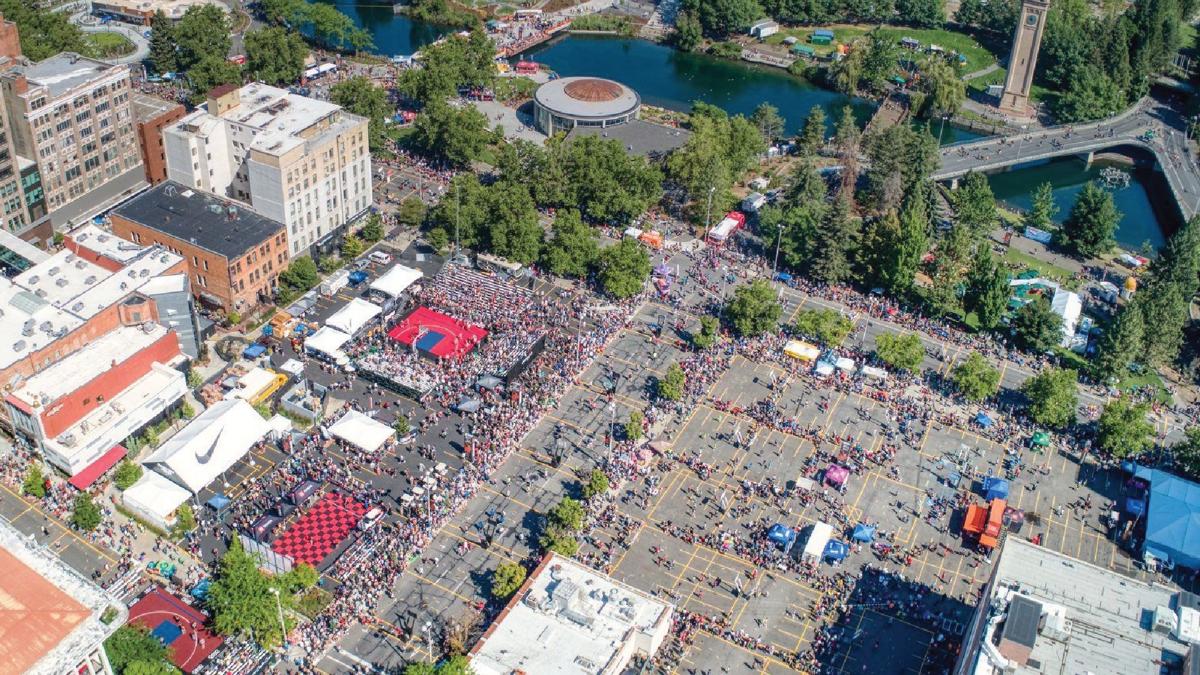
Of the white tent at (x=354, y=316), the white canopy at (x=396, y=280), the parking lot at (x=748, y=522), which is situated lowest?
the parking lot at (x=748, y=522)

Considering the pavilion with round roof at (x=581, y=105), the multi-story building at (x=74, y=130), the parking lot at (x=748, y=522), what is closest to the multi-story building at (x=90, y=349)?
the multi-story building at (x=74, y=130)

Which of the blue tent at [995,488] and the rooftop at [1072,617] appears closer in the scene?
the rooftop at [1072,617]

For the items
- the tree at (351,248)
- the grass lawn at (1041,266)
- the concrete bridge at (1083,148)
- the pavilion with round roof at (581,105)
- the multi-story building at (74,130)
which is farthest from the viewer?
the concrete bridge at (1083,148)

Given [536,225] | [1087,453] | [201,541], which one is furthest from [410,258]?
[1087,453]

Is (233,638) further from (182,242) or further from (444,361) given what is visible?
(182,242)

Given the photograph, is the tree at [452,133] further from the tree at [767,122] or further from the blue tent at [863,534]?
the blue tent at [863,534]

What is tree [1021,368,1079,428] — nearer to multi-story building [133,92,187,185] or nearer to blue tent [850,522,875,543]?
blue tent [850,522,875,543]

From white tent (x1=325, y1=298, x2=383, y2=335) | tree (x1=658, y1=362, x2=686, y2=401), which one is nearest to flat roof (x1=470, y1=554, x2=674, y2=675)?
tree (x1=658, y1=362, x2=686, y2=401)
